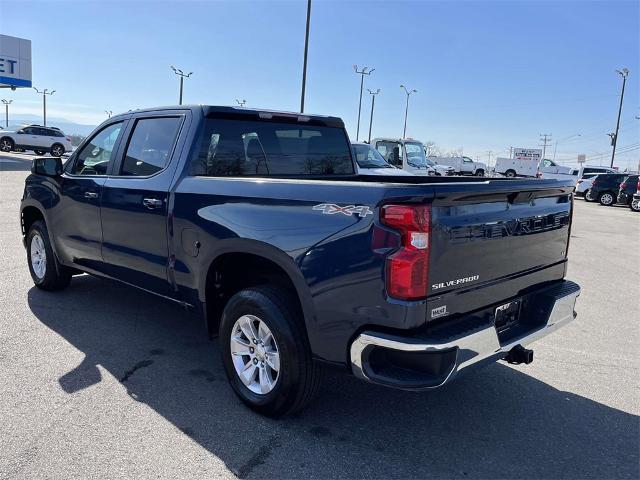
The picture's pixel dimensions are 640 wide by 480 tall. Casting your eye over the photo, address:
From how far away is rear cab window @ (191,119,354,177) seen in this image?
3.94 metres

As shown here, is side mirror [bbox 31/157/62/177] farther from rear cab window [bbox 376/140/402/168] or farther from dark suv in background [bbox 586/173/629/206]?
dark suv in background [bbox 586/173/629/206]

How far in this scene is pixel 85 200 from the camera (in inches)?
187

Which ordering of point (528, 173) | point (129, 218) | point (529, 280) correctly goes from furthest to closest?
point (528, 173), point (129, 218), point (529, 280)

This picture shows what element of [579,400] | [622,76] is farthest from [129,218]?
[622,76]

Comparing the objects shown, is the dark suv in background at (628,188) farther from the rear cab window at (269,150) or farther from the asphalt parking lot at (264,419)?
the rear cab window at (269,150)

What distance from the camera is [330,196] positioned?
2.83m

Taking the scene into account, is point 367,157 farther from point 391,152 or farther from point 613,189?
point 613,189

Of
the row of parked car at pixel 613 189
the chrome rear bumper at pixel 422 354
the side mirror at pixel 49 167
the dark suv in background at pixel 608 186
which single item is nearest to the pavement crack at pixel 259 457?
the chrome rear bumper at pixel 422 354

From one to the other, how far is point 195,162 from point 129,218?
0.80m

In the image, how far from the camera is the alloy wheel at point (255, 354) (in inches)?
129

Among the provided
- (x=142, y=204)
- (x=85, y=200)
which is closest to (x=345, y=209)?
(x=142, y=204)

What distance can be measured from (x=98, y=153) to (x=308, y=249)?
2.92 meters

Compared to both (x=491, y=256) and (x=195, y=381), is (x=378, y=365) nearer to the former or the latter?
(x=491, y=256)

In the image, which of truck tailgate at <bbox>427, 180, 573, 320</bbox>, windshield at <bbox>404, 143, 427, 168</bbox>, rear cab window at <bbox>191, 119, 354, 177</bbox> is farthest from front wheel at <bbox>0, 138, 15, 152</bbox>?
truck tailgate at <bbox>427, 180, 573, 320</bbox>
